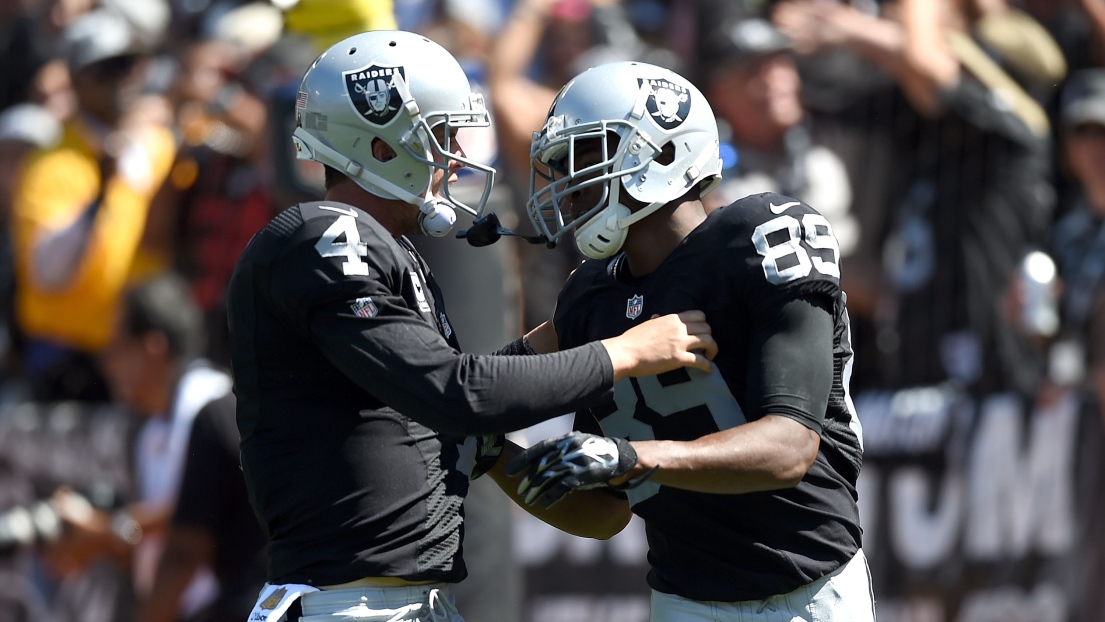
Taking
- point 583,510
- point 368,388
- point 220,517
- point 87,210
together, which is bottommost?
point 220,517

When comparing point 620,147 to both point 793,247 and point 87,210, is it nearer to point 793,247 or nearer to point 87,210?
point 793,247

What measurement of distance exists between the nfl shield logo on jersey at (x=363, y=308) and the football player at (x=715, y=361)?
0.47 meters

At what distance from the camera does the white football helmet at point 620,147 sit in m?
3.35

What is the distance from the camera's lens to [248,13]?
24.8 feet

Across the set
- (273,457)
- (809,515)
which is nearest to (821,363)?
(809,515)

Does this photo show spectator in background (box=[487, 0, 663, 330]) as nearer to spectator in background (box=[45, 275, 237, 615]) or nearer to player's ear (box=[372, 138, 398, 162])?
spectator in background (box=[45, 275, 237, 615])

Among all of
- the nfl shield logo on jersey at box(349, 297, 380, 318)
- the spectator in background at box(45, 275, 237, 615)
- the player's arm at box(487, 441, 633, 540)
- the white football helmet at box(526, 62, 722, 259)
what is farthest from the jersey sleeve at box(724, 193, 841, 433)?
the spectator in background at box(45, 275, 237, 615)

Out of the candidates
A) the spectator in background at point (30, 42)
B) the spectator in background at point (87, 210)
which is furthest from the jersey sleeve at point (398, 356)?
the spectator in background at point (30, 42)

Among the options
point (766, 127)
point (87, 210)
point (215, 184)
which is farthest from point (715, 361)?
point (87, 210)

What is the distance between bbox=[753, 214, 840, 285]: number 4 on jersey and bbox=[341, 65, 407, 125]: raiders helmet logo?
881 millimetres

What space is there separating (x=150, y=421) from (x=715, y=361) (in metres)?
4.21

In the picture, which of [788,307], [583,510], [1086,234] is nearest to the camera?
[788,307]

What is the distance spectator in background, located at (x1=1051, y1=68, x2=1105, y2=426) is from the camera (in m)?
5.52

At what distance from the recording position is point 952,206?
5758 mm
